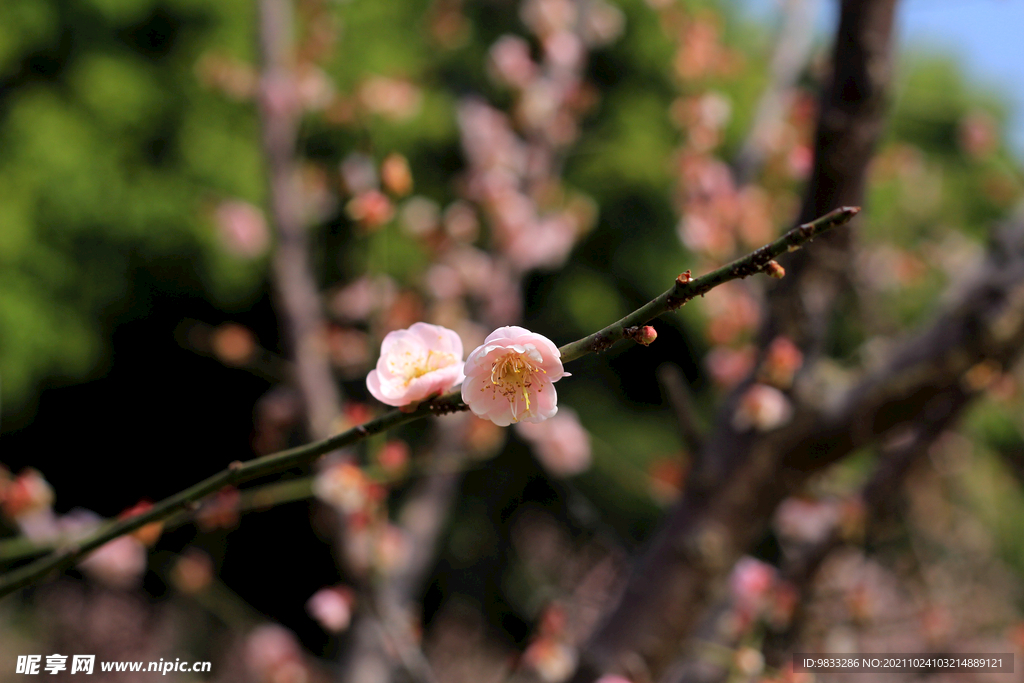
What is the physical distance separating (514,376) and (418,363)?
94mm

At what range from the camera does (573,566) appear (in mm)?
3949

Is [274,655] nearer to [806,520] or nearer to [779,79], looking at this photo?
[806,520]

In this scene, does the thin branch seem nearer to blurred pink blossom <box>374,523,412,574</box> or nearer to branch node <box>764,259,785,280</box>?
blurred pink blossom <box>374,523,412,574</box>

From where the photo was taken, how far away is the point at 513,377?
1.95 feet

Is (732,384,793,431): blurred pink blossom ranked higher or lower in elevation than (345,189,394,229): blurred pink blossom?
lower

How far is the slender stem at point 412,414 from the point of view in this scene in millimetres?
A: 464

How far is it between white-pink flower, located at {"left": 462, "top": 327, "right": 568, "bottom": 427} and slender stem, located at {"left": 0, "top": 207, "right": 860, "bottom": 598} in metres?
0.02

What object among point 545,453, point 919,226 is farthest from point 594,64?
point 545,453

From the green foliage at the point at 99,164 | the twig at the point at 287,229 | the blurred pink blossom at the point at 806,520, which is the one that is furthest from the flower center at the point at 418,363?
the green foliage at the point at 99,164

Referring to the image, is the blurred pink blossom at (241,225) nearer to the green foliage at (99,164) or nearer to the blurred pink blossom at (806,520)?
the green foliage at (99,164)

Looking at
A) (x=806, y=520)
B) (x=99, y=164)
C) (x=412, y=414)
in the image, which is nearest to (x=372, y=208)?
(x=412, y=414)

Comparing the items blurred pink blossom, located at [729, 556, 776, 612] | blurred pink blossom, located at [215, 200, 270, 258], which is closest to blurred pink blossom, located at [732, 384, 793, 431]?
blurred pink blossom, located at [729, 556, 776, 612]

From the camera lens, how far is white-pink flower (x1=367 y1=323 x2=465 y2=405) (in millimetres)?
579

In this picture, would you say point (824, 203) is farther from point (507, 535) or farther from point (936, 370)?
point (507, 535)
